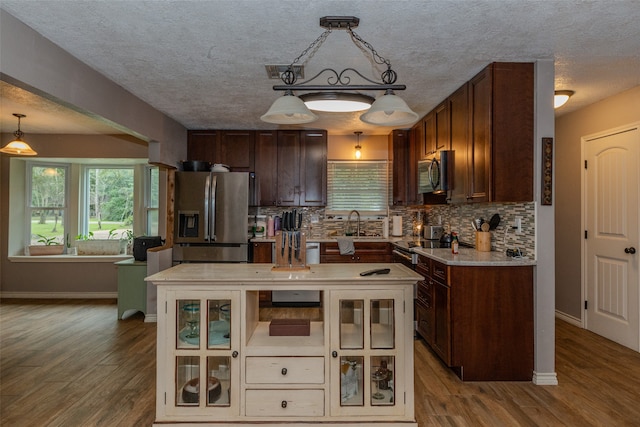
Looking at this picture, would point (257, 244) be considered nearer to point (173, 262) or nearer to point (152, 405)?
point (173, 262)

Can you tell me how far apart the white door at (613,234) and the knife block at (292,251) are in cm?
323

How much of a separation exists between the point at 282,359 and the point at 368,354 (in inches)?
19.4

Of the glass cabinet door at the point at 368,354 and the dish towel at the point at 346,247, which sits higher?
the dish towel at the point at 346,247

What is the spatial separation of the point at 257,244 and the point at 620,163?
411 centimetres

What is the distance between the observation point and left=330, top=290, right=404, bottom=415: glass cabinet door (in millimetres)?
2131

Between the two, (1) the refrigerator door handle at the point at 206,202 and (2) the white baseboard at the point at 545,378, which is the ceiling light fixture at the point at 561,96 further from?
(1) the refrigerator door handle at the point at 206,202

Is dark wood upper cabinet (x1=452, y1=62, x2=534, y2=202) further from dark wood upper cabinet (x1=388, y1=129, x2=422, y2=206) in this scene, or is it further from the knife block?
dark wood upper cabinet (x1=388, y1=129, x2=422, y2=206)

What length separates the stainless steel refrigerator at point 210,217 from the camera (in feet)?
15.2

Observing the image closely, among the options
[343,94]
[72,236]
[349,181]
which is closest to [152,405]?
[343,94]

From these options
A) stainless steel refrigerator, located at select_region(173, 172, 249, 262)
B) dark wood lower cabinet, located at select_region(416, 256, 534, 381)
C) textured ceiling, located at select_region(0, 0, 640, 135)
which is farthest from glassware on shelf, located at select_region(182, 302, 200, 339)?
stainless steel refrigerator, located at select_region(173, 172, 249, 262)

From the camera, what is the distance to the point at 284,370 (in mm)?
2125

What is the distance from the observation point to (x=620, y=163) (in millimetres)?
3660

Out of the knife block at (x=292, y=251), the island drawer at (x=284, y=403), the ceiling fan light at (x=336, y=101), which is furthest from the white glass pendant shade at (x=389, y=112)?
the island drawer at (x=284, y=403)

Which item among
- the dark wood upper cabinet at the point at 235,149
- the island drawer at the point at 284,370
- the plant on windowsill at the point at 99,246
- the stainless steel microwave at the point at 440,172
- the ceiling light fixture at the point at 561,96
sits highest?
the ceiling light fixture at the point at 561,96
